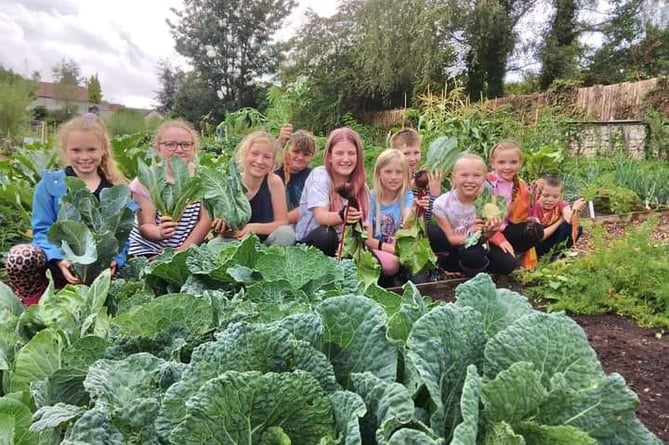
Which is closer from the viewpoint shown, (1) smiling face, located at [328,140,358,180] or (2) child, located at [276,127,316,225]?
(1) smiling face, located at [328,140,358,180]

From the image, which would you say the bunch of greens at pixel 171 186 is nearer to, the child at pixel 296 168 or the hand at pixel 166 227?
the hand at pixel 166 227

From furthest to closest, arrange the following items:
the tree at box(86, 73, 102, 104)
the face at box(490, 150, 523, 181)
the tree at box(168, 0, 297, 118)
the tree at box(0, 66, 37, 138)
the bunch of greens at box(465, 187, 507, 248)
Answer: the tree at box(86, 73, 102, 104)
the tree at box(168, 0, 297, 118)
the tree at box(0, 66, 37, 138)
the face at box(490, 150, 523, 181)
the bunch of greens at box(465, 187, 507, 248)

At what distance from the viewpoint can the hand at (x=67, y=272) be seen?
256cm

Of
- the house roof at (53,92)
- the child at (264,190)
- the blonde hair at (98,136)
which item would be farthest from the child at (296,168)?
the house roof at (53,92)

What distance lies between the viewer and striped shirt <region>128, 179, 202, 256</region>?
3.30m

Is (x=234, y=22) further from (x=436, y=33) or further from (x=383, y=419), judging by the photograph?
(x=383, y=419)

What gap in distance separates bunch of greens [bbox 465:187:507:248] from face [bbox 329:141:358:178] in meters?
0.88

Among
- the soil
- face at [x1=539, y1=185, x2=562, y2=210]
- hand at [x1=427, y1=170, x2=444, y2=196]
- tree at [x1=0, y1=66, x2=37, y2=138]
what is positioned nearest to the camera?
the soil

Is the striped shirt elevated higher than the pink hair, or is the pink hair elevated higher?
the pink hair

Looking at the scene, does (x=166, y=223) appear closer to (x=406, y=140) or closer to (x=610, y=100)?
(x=406, y=140)

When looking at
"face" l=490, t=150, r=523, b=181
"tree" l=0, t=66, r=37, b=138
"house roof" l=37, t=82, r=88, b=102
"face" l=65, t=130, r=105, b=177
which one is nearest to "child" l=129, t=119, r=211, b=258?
"face" l=65, t=130, r=105, b=177

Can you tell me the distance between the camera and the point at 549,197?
423 cm

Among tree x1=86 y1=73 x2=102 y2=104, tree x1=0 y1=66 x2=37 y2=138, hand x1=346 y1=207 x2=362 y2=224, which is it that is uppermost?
tree x1=86 y1=73 x2=102 y2=104

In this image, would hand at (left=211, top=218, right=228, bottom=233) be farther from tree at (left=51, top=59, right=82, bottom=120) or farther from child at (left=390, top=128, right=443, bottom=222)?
tree at (left=51, top=59, right=82, bottom=120)
